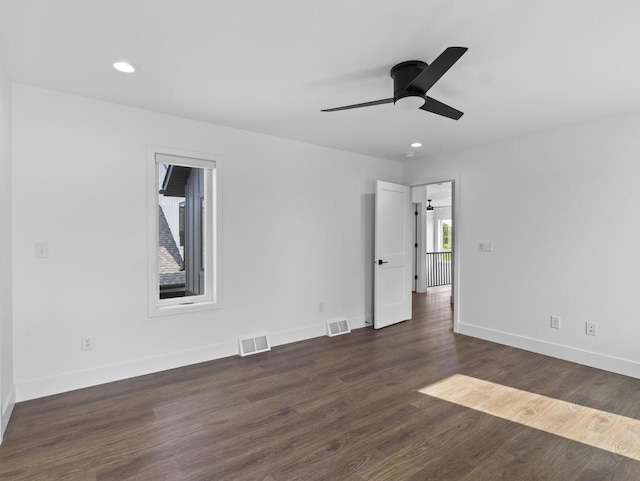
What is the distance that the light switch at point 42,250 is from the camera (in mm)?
2787

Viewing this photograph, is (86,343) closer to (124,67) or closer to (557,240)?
(124,67)

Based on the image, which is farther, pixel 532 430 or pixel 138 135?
pixel 138 135

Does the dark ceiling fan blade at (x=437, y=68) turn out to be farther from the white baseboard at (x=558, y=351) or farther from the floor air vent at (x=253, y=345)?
the white baseboard at (x=558, y=351)

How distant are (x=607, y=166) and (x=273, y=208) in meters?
3.42

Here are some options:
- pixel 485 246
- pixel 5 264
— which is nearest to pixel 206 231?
pixel 5 264

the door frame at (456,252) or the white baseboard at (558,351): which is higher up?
the door frame at (456,252)

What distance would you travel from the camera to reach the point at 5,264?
2453 millimetres

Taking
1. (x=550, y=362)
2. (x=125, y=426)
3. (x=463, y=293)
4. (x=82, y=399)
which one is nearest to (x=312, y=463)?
(x=125, y=426)

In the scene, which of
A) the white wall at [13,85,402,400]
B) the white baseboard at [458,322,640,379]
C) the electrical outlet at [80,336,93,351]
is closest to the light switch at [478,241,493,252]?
the white baseboard at [458,322,640,379]

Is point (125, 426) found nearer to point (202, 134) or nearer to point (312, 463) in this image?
point (312, 463)

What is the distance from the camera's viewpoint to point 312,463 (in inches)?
79.2

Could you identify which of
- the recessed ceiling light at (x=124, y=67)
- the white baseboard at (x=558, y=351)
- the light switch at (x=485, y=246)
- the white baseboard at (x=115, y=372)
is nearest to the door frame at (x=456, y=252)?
the white baseboard at (x=558, y=351)

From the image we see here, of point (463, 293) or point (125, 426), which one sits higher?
point (463, 293)

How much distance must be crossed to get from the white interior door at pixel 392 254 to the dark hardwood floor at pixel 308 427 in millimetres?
1351
